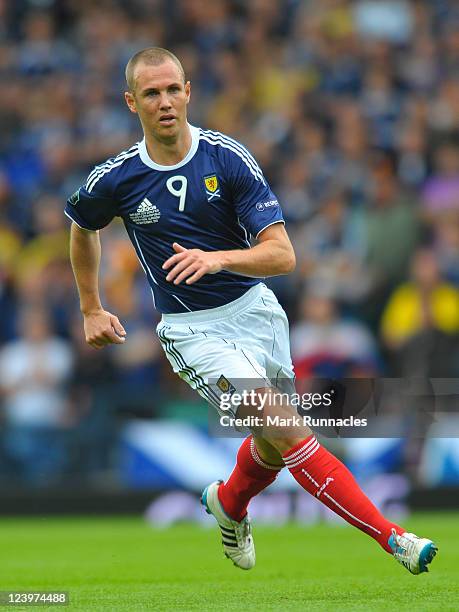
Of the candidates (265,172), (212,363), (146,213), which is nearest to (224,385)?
(212,363)

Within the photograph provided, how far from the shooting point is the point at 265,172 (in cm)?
1539

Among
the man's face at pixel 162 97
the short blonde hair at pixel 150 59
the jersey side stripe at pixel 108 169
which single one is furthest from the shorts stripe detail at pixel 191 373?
the short blonde hair at pixel 150 59

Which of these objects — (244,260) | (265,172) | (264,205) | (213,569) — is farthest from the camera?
(265,172)

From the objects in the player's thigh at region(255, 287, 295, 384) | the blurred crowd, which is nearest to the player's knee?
the player's thigh at region(255, 287, 295, 384)

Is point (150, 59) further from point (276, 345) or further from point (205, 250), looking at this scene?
point (276, 345)

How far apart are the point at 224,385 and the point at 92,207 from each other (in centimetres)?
131

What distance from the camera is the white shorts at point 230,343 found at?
713 centimetres

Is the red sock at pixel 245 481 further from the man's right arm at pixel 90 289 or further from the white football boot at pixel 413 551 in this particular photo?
the white football boot at pixel 413 551

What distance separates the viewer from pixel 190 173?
7.20 m

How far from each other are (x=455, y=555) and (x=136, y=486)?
5.03 m

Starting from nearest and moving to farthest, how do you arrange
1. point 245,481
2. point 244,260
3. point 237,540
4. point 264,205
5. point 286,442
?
point 244,260 → point 286,442 → point 264,205 → point 245,481 → point 237,540

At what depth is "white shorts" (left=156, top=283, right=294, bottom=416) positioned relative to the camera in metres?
7.13

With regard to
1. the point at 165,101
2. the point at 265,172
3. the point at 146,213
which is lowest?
the point at 265,172

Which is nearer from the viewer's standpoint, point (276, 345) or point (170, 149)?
point (170, 149)
